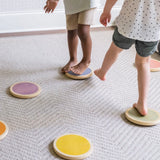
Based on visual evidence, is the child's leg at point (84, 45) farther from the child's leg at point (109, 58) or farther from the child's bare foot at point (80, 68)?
the child's leg at point (109, 58)

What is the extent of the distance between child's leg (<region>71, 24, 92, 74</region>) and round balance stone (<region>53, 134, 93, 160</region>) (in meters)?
0.53

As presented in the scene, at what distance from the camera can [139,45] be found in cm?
116

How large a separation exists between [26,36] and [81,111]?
100cm

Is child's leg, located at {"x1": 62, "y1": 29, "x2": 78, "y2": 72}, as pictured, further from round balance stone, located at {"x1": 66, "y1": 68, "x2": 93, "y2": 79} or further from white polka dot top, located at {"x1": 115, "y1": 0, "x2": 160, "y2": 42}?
white polka dot top, located at {"x1": 115, "y1": 0, "x2": 160, "y2": 42}

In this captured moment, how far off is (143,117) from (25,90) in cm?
55

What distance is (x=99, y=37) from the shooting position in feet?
7.08

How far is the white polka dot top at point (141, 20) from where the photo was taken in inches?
41.9

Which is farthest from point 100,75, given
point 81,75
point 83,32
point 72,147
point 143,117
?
point 72,147

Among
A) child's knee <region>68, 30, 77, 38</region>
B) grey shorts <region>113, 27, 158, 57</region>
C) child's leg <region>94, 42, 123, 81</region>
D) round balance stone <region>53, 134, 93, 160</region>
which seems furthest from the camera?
child's knee <region>68, 30, 77, 38</region>

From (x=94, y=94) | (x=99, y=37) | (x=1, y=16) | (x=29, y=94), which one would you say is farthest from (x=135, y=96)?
(x=1, y=16)

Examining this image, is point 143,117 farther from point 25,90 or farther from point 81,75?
point 25,90

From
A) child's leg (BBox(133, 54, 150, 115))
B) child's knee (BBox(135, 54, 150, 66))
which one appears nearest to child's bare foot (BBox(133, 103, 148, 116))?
child's leg (BBox(133, 54, 150, 115))

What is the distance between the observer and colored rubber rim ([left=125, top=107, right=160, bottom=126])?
46.3 inches

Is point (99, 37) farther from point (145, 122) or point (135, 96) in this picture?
point (145, 122)
